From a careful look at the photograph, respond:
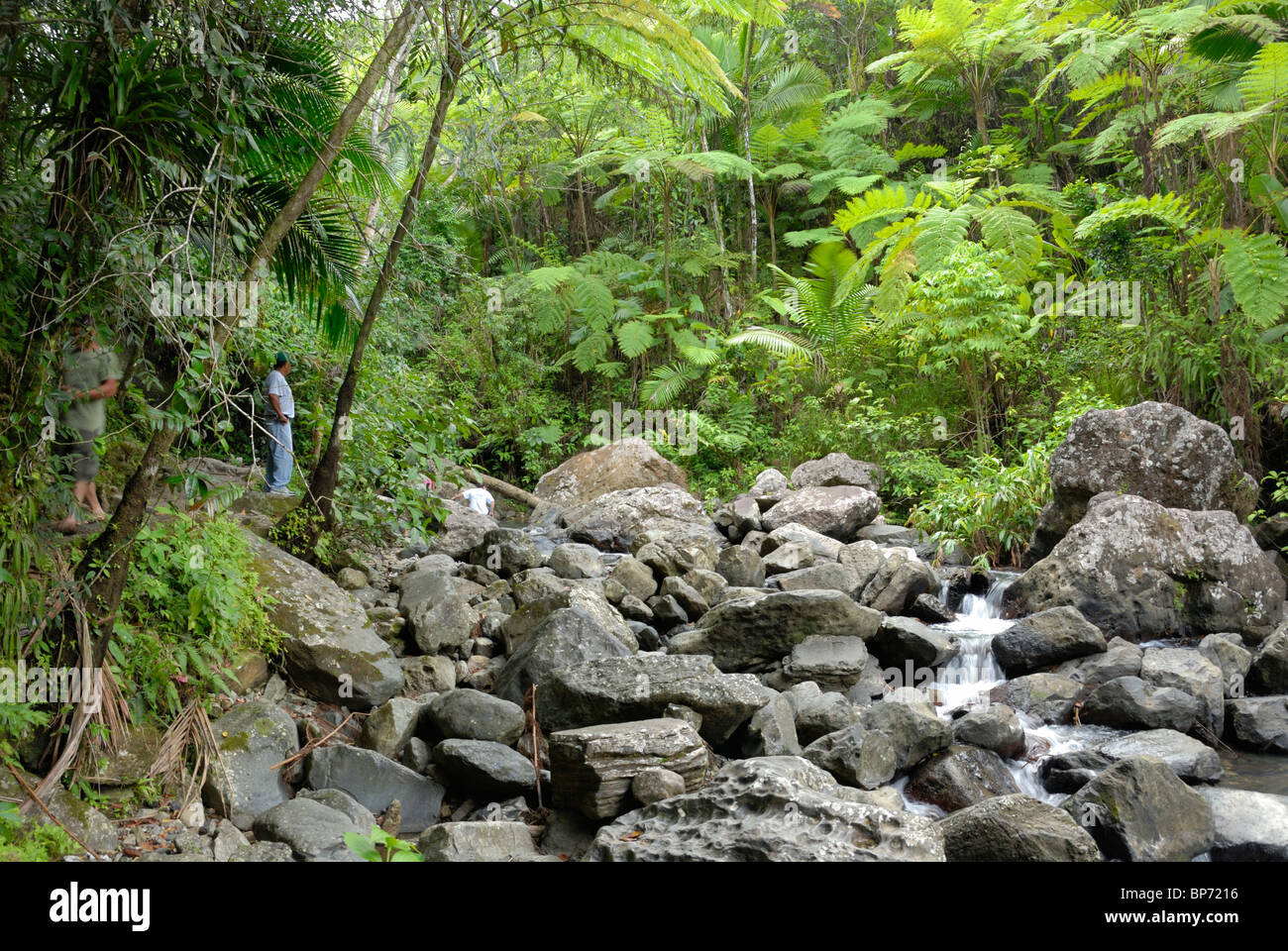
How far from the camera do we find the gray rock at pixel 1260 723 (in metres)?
5.52

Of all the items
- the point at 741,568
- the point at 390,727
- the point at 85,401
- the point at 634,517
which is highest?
the point at 85,401

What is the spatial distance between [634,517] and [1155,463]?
5.67 meters

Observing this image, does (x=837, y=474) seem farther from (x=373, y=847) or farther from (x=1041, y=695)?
(x=373, y=847)

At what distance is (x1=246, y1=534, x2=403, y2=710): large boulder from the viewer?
17.5 ft

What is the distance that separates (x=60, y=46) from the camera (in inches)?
153

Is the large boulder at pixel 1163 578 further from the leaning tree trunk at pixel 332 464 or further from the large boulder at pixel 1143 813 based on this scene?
the leaning tree trunk at pixel 332 464

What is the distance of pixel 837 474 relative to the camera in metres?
Result: 12.4

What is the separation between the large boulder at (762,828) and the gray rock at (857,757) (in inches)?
43.6

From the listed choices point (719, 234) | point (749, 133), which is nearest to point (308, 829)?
point (719, 234)

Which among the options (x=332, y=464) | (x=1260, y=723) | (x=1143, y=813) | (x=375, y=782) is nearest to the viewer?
(x=1143, y=813)

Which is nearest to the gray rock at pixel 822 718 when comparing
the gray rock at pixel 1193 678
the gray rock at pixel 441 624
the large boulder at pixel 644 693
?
the large boulder at pixel 644 693

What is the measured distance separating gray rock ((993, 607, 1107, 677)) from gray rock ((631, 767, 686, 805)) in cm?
365


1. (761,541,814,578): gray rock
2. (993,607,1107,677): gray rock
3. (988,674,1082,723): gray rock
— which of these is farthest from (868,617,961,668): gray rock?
(761,541,814,578): gray rock
